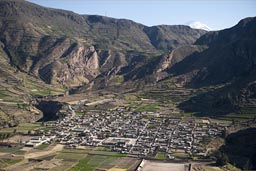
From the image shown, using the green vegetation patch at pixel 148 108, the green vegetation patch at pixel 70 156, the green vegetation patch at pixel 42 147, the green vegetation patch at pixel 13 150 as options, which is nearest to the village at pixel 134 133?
the green vegetation patch at pixel 42 147

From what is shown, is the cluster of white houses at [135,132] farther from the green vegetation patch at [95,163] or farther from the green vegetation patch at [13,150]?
the green vegetation patch at [13,150]

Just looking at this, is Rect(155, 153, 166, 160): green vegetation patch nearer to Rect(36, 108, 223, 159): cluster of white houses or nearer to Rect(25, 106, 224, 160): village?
Rect(25, 106, 224, 160): village

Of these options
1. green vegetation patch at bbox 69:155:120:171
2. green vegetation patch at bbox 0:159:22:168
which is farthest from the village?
green vegetation patch at bbox 0:159:22:168

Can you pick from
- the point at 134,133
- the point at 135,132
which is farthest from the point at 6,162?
the point at 135,132

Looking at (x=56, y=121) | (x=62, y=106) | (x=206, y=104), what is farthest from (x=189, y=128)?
(x=62, y=106)

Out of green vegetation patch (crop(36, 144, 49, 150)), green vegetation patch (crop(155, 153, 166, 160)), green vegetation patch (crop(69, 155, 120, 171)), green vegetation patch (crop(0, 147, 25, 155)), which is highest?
green vegetation patch (crop(155, 153, 166, 160))

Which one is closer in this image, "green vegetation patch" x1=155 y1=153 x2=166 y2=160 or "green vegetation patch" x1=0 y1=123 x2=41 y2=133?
"green vegetation patch" x1=155 y1=153 x2=166 y2=160

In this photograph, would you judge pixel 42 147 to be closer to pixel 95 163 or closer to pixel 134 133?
pixel 95 163
